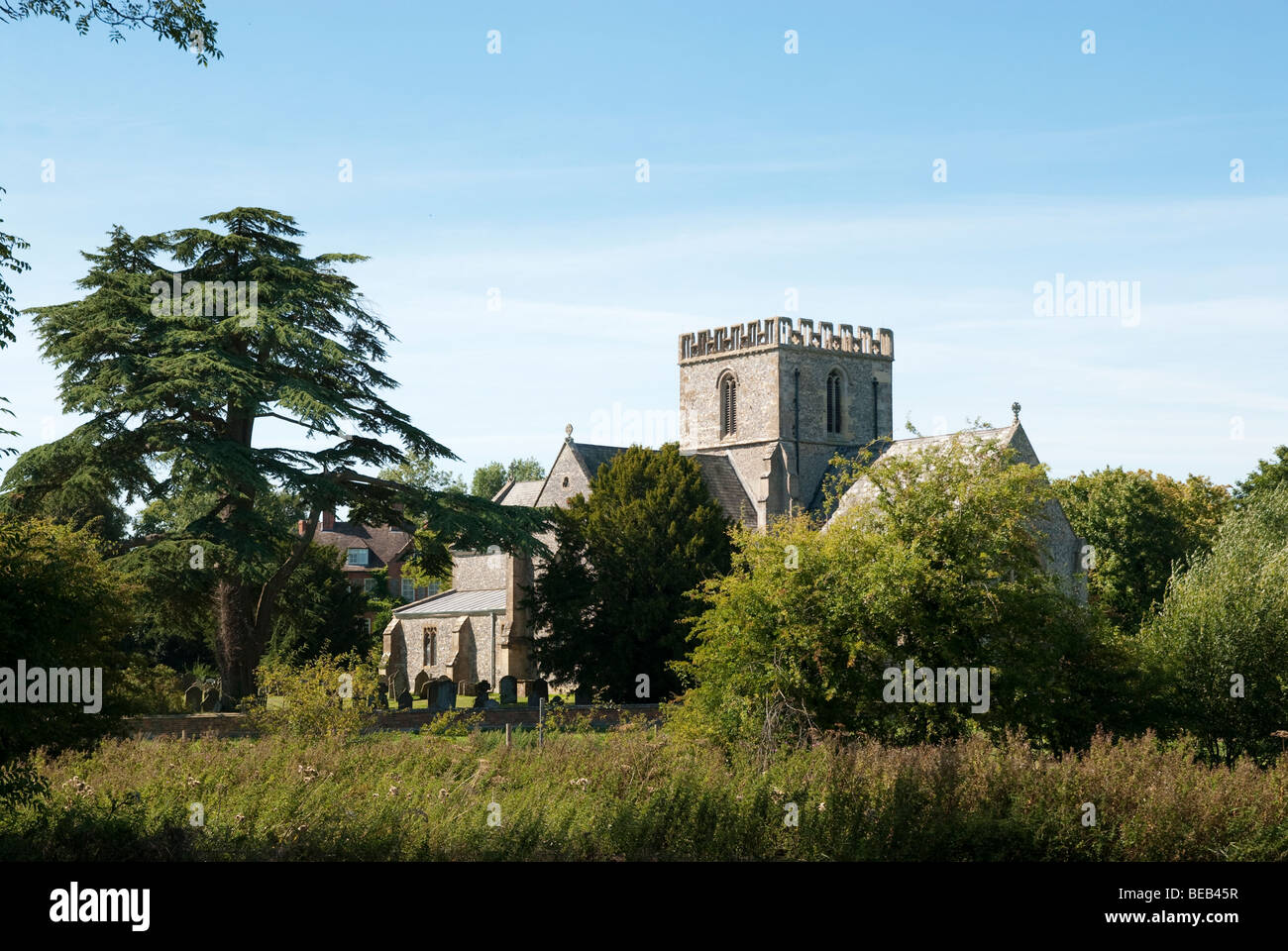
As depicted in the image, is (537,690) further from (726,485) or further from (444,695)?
(726,485)

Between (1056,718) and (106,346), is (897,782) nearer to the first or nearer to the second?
(1056,718)

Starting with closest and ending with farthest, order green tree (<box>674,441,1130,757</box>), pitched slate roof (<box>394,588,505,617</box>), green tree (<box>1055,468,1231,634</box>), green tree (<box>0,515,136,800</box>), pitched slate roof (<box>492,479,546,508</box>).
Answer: green tree (<box>0,515,136,800</box>), green tree (<box>674,441,1130,757</box>), green tree (<box>1055,468,1231,634</box>), pitched slate roof (<box>394,588,505,617</box>), pitched slate roof (<box>492,479,546,508</box>)

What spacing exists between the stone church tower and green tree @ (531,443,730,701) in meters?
12.2

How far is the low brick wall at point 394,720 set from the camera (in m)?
27.4

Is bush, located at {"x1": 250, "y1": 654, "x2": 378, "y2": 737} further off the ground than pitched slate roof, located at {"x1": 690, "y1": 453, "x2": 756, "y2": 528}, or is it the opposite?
pitched slate roof, located at {"x1": 690, "y1": 453, "x2": 756, "y2": 528}

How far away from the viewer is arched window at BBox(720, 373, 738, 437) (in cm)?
5761

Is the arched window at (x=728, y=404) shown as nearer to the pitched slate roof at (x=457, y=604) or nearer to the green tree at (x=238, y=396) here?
the pitched slate roof at (x=457, y=604)

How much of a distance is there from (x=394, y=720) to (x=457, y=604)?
29352 mm

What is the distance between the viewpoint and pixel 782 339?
2211 inches

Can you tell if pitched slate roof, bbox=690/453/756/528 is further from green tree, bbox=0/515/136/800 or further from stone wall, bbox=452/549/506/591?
green tree, bbox=0/515/136/800

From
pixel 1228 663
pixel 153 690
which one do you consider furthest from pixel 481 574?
pixel 1228 663

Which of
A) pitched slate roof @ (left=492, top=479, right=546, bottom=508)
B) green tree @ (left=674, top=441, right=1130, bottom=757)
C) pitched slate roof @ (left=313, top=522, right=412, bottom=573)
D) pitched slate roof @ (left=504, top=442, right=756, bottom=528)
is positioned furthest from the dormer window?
green tree @ (left=674, top=441, right=1130, bottom=757)

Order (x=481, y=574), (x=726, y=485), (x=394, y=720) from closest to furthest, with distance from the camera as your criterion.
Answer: (x=394, y=720)
(x=726, y=485)
(x=481, y=574)

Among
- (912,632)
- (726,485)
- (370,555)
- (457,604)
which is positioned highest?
(726,485)
